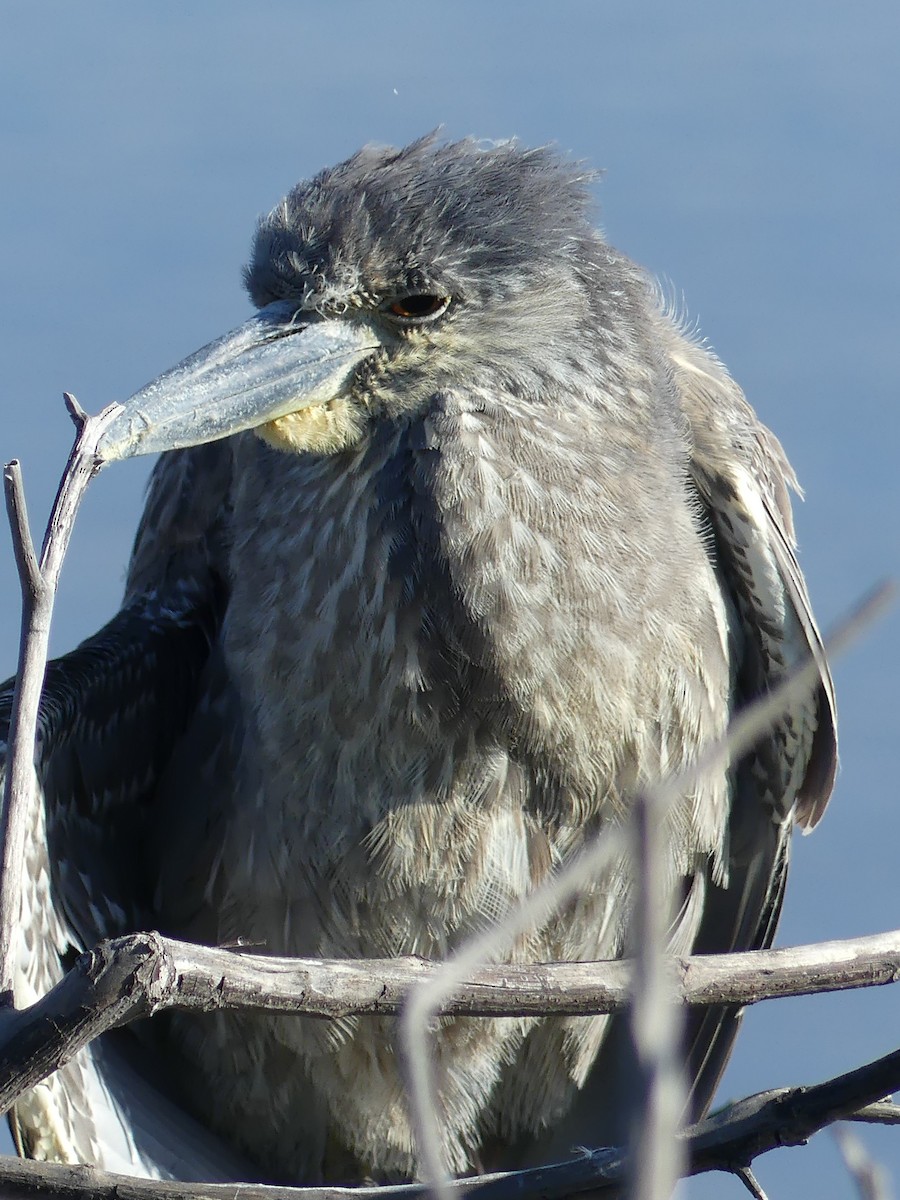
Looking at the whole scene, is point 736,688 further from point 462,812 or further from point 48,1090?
point 48,1090

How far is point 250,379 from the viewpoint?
2.30 metres

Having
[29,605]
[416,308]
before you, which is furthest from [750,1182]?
[416,308]

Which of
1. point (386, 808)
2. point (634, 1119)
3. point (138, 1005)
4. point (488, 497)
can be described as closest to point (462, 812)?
point (386, 808)

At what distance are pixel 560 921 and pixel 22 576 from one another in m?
1.46

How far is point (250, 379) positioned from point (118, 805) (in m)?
0.84

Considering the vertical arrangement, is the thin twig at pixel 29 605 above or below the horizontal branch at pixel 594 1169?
above

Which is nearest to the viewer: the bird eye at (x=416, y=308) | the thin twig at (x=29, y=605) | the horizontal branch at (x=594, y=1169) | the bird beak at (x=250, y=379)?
the thin twig at (x=29, y=605)

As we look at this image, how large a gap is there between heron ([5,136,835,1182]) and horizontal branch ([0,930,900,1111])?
79 cm

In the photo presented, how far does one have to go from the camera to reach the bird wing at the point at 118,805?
2420 mm

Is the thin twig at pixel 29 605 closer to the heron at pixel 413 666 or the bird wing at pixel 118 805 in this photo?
the heron at pixel 413 666

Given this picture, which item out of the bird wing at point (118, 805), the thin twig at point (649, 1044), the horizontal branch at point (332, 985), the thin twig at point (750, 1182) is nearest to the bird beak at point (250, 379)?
the bird wing at point (118, 805)

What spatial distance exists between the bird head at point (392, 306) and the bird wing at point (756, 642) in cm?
30

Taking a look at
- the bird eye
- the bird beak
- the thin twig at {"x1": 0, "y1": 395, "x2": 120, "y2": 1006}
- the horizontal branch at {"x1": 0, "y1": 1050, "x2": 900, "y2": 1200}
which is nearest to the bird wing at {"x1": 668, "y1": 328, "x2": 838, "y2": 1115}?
the bird eye

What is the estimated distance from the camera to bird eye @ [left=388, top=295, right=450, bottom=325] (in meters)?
2.37
